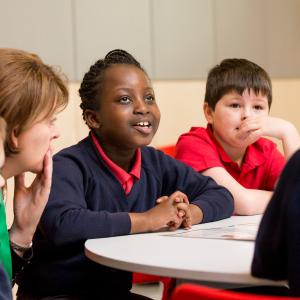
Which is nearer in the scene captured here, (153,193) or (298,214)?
(298,214)

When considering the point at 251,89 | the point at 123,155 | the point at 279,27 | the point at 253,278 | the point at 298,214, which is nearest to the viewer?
the point at 298,214

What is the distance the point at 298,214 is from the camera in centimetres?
111

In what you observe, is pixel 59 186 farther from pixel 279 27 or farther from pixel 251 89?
pixel 279 27

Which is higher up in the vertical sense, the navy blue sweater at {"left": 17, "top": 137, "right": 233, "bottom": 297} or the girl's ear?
the girl's ear

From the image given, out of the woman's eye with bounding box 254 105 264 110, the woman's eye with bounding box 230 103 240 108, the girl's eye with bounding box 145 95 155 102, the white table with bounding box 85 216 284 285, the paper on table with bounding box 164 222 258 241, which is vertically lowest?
the paper on table with bounding box 164 222 258 241

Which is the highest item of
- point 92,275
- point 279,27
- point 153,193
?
point 279,27

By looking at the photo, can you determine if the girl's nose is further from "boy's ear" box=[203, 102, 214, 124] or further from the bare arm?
"boy's ear" box=[203, 102, 214, 124]

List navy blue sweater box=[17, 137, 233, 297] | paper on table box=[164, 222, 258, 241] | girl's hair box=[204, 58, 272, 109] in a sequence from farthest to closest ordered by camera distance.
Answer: girl's hair box=[204, 58, 272, 109], navy blue sweater box=[17, 137, 233, 297], paper on table box=[164, 222, 258, 241]

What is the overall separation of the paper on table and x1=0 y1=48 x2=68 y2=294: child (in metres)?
0.39

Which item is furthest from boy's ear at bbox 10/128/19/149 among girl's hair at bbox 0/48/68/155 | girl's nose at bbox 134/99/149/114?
girl's nose at bbox 134/99/149/114

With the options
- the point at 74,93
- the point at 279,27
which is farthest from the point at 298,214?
the point at 279,27

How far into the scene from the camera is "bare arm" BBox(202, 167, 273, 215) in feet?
7.34

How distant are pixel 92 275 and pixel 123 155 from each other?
1.35ft

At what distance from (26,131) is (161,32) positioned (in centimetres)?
229
